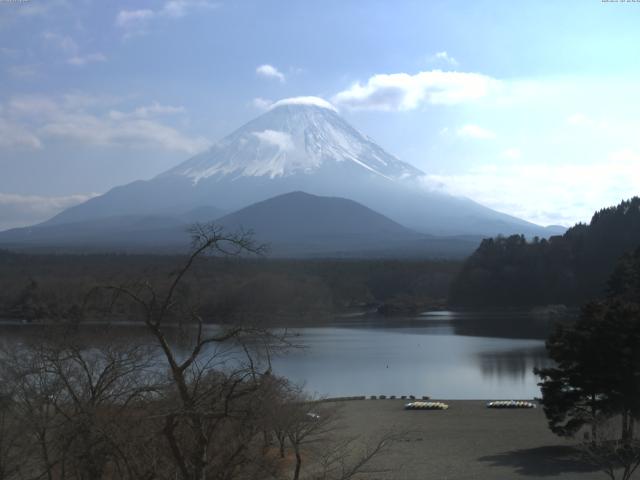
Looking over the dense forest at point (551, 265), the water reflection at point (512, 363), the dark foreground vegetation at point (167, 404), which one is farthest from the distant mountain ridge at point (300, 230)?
the dark foreground vegetation at point (167, 404)

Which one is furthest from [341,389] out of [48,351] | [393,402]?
[48,351]

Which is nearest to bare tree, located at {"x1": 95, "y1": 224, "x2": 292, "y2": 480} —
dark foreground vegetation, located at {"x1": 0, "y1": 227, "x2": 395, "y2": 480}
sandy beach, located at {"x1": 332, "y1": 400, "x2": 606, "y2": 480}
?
dark foreground vegetation, located at {"x1": 0, "y1": 227, "x2": 395, "y2": 480}

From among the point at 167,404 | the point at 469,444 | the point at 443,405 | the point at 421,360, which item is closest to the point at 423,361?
the point at 421,360

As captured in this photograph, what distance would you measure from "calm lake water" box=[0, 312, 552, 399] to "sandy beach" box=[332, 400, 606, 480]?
1.67 meters

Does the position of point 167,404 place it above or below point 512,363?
above

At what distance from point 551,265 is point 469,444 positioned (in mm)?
32083

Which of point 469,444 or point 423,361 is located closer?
point 469,444

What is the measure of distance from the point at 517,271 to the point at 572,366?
108 ft

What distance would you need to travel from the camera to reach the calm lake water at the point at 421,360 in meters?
16.4

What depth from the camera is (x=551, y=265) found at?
134ft

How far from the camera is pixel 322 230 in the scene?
333 ft

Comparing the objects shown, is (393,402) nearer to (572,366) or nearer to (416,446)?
(416,446)

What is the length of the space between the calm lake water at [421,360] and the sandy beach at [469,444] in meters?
1.67

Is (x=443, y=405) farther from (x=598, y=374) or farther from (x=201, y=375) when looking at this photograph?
(x=201, y=375)
